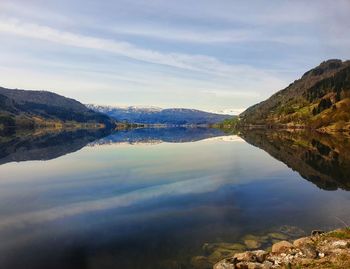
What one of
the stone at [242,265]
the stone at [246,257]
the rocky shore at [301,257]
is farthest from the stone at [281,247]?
the stone at [242,265]

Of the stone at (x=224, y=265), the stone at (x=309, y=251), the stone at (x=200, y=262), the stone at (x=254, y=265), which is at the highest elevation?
the stone at (x=309, y=251)

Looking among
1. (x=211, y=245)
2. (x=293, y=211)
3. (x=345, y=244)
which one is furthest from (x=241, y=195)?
(x=345, y=244)

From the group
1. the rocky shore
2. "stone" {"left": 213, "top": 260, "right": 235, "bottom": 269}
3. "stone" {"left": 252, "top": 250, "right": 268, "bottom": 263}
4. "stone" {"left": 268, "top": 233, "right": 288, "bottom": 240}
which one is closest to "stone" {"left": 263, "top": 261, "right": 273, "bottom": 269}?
the rocky shore

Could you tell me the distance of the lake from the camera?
34469 millimetres

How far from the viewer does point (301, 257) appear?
28.7 meters

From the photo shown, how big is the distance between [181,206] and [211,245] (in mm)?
16604

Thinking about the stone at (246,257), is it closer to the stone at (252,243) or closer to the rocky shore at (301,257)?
the rocky shore at (301,257)

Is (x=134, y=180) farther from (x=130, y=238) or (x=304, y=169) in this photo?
(x=304, y=169)

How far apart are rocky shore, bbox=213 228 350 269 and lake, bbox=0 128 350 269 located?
3507mm

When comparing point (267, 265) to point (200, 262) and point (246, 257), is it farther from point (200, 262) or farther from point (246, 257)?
point (200, 262)

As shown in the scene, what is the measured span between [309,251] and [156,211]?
23879 millimetres

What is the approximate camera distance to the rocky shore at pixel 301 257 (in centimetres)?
2689

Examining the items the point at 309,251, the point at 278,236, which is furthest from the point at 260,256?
the point at 278,236

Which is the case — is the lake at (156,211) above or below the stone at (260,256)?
below
